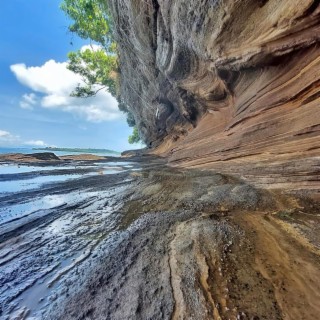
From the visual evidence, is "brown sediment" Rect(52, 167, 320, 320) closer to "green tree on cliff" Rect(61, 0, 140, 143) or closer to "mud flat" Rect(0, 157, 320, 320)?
"mud flat" Rect(0, 157, 320, 320)

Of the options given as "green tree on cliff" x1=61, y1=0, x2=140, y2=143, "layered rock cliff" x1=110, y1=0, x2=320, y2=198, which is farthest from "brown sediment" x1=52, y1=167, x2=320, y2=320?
"green tree on cliff" x1=61, y1=0, x2=140, y2=143

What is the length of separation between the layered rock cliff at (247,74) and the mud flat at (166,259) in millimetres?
1237

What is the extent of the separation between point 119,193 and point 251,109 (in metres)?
4.20

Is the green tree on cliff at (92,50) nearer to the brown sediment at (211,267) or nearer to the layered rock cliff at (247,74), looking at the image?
the layered rock cliff at (247,74)

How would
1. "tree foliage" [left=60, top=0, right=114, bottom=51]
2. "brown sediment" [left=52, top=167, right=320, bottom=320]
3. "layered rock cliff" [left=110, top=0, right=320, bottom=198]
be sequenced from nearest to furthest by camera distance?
1. "brown sediment" [left=52, top=167, right=320, bottom=320]
2. "layered rock cliff" [left=110, top=0, right=320, bottom=198]
3. "tree foliage" [left=60, top=0, right=114, bottom=51]

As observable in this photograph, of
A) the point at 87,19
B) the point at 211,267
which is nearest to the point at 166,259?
the point at 211,267

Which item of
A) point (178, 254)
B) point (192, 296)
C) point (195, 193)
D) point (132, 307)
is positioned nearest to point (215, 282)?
point (192, 296)

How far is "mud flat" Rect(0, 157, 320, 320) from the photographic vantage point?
5.32 feet

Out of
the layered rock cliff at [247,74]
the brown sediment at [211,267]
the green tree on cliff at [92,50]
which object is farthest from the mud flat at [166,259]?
the green tree on cliff at [92,50]

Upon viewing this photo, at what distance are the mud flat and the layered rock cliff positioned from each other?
4.06ft

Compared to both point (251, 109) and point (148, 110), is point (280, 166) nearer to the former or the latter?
point (251, 109)

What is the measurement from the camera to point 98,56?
24.8 m

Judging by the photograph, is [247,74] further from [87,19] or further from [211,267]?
[87,19]

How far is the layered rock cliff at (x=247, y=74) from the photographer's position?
4430 mm
